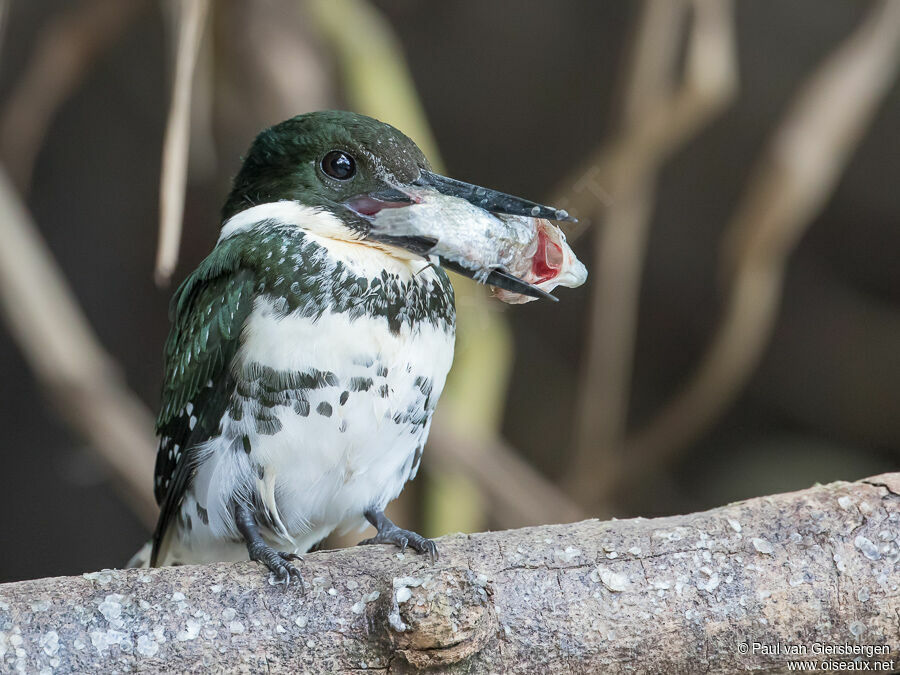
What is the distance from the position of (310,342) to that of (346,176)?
0.33 meters

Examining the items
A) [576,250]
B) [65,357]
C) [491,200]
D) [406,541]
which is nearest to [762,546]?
[406,541]

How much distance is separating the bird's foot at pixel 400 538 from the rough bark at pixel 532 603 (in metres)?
0.04

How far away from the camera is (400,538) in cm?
171

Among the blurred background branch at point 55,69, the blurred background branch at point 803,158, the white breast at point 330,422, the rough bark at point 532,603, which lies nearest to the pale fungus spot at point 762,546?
the rough bark at point 532,603

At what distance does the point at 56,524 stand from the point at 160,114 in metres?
1.65

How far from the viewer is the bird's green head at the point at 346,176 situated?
173 cm

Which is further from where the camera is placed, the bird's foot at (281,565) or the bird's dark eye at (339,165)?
the bird's dark eye at (339,165)

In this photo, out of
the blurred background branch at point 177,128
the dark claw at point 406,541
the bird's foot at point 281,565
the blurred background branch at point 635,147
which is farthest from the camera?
the blurred background branch at point 635,147

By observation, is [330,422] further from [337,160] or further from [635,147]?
[635,147]

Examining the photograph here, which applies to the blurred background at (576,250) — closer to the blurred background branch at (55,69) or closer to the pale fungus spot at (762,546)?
the blurred background branch at (55,69)

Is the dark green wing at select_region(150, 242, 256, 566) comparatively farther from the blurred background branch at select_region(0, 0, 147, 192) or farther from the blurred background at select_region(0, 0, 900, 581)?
the blurred background at select_region(0, 0, 900, 581)

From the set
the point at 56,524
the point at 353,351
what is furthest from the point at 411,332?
the point at 56,524

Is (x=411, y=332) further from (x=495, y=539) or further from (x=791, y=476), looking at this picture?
(x=791, y=476)

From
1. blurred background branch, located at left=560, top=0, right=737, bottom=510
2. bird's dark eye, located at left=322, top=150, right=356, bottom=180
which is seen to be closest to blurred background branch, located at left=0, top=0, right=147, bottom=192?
bird's dark eye, located at left=322, top=150, right=356, bottom=180
